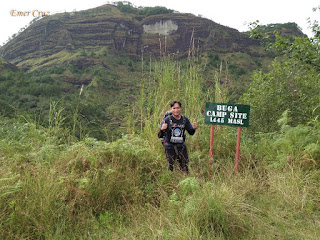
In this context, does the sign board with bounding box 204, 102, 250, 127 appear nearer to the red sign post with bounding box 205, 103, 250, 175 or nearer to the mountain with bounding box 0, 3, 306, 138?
the red sign post with bounding box 205, 103, 250, 175

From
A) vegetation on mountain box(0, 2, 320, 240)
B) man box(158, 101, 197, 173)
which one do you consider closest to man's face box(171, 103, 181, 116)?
man box(158, 101, 197, 173)

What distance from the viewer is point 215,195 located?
2342mm

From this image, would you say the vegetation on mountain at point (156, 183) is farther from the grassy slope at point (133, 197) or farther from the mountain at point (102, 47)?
the mountain at point (102, 47)

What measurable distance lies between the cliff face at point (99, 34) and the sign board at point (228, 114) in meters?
91.0

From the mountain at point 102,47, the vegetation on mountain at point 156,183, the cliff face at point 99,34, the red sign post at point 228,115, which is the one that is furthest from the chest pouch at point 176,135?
the cliff face at point 99,34

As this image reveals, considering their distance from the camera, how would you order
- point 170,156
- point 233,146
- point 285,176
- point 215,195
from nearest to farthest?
point 215,195
point 285,176
point 170,156
point 233,146

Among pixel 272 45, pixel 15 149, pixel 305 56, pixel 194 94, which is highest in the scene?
pixel 272 45

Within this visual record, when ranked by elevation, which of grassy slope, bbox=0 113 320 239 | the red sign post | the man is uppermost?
the red sign post

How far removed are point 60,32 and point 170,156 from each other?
4679 inches

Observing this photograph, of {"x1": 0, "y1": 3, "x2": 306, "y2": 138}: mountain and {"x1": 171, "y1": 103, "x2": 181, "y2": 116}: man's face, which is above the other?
{"x1": 0, "y1": 3, "x2": 306, "y2": 138}: mountain

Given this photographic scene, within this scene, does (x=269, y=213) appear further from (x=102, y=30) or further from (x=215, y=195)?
(x=102, y=30)

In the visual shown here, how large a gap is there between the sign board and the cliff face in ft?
299

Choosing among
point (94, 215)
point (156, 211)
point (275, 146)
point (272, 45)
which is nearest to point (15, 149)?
point (94, 215)

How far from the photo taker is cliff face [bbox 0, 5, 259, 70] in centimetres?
9703
